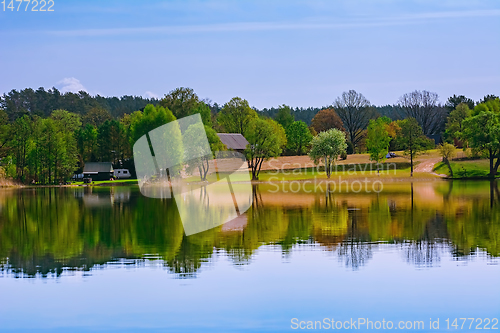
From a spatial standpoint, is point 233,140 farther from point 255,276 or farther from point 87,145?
point 255,276

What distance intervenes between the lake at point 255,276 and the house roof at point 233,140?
2795 inches

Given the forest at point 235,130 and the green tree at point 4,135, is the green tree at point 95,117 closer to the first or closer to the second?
the forest at point 235,130

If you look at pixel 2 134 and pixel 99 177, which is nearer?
pixel 2 134

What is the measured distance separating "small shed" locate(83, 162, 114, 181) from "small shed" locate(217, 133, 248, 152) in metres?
22.9

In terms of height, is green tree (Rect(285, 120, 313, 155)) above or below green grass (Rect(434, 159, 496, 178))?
above

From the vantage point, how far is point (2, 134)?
259 feet

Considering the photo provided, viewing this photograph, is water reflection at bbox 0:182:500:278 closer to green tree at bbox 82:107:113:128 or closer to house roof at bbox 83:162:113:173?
house roof at bbox 83:162:113:173

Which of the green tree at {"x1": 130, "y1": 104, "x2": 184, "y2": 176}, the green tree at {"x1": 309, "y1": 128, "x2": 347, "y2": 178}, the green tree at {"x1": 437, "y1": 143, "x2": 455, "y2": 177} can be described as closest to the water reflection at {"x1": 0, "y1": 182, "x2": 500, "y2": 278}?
the green tree at {"x1": 130, "y1": 104, "x2": 184, "y2": 176}

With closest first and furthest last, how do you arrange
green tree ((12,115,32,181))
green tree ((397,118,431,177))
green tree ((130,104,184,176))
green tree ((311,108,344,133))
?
green tree ((130,104,184,176)), green tree ((397,118,431,177)), green tree ((12,115,32,181)), green tree ((311,108,344,133))

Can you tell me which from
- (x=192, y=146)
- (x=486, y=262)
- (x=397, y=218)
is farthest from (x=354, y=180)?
(x=486, y=262)

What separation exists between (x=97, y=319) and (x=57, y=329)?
0.88 metres

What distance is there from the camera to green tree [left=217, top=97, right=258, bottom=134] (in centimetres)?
10744

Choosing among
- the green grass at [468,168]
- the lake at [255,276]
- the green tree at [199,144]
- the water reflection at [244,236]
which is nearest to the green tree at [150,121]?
the green tree at [199,144]

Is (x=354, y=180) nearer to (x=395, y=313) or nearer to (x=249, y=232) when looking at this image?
(x=249, y=232)
